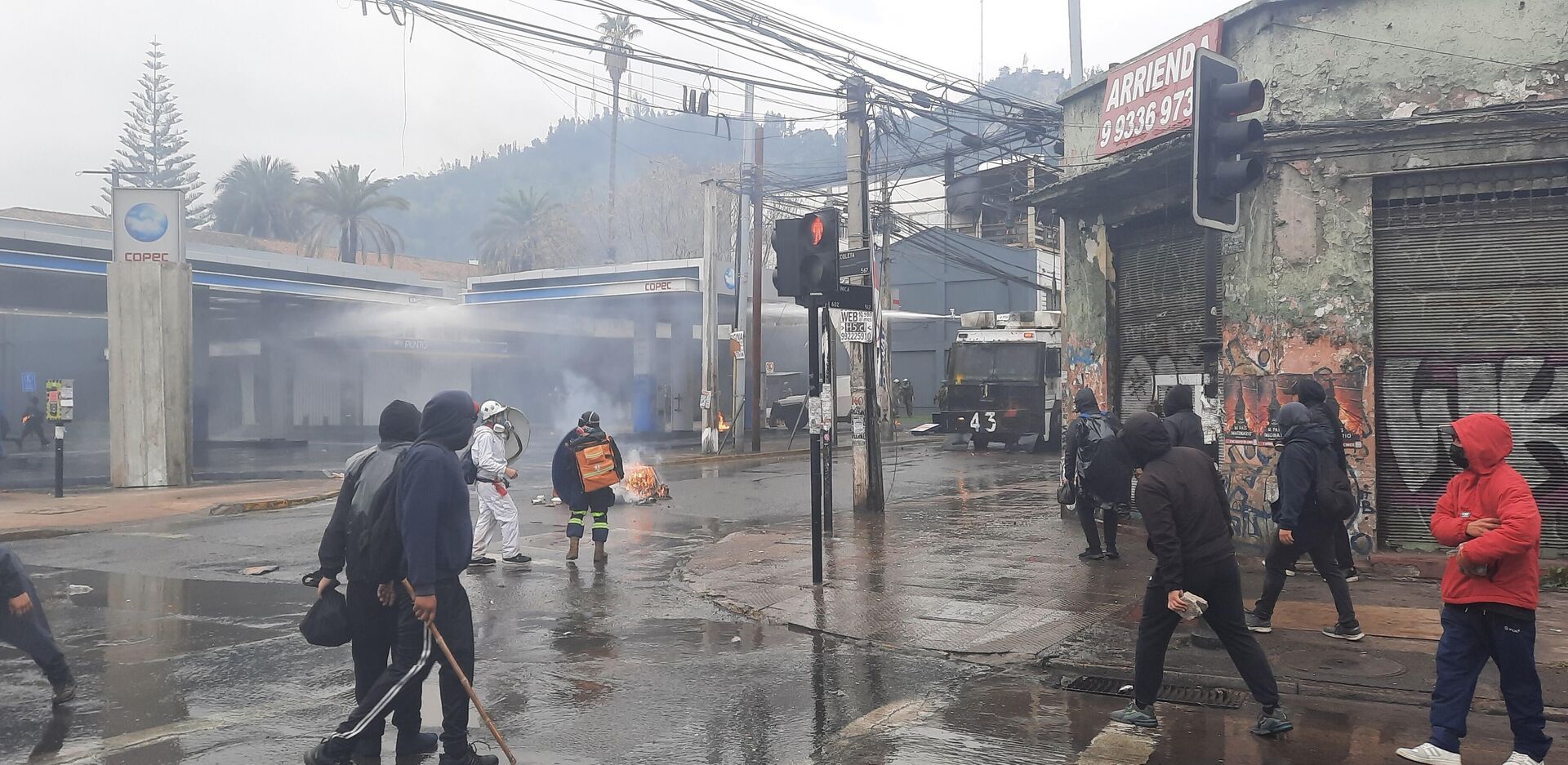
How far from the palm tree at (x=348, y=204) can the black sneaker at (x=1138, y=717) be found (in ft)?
183

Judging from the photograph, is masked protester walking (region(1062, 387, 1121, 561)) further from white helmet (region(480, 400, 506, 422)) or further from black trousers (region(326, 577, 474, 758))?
black trousers (region(326, 577, 474, 758))

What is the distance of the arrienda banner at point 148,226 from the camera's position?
20188 millimetres

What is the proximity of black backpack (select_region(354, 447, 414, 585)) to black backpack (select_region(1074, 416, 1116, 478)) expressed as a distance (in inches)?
297

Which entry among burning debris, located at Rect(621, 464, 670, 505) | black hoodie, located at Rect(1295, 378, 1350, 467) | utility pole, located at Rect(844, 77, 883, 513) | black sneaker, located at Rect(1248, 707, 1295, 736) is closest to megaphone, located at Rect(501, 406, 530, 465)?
utility pole, located at Rect(844, 77, 883, 513)

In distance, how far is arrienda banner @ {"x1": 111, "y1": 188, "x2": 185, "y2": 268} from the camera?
20.2m

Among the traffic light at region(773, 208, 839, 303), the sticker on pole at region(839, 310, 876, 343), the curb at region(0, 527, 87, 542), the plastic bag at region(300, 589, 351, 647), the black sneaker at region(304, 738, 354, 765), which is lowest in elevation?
the curb at region(0, 527, 87, 542)

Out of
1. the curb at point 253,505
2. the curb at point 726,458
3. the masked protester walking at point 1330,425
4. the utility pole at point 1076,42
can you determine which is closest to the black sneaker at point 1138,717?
the masked protester walking at point 1330,425

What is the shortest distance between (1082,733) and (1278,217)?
22.7 feet

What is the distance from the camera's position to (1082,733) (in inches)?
224

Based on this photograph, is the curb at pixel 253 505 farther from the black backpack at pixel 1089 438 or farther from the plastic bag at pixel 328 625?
the plastic bag at pixel 328 625

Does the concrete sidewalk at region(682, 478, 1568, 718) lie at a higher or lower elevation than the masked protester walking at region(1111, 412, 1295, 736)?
lower

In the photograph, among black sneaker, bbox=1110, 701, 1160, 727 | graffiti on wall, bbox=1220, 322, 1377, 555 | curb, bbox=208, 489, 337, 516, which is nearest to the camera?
black sneaker, bbox=1110, 701, 1160, 727

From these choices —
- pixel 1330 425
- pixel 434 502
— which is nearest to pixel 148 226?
pixel 434 502

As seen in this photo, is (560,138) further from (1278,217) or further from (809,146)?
(1278,217)
